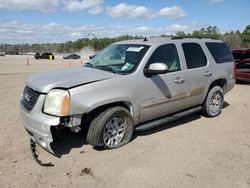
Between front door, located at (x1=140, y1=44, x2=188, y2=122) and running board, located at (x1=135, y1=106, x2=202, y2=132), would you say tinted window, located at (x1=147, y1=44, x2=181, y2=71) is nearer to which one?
front door, located at (x1=140, y1=44, x2=188, y2=122)

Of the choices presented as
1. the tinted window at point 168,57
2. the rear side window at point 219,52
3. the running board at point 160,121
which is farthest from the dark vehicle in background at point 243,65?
the tinted window at point 168,57

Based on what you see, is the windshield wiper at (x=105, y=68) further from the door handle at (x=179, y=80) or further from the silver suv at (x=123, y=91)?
the door handle at (x=179, y=80)

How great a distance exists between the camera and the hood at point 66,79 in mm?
3977

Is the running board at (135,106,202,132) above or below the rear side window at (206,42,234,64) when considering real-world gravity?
below

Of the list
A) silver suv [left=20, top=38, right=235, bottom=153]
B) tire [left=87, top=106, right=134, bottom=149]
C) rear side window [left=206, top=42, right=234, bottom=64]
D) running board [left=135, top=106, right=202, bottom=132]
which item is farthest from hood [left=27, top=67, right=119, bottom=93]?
rear side window [left=206, top=42, right=234, bottom=64]

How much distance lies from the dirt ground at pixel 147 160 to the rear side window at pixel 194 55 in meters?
1.34

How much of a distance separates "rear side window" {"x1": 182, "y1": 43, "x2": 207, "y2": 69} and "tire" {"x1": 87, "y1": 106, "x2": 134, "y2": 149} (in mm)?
1907

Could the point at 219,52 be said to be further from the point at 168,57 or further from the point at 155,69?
the point at 155,69

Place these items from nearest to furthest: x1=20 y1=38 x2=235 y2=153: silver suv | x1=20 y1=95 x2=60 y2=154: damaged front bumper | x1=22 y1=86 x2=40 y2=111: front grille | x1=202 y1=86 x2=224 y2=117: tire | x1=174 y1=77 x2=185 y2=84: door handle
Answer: x1=20 y1=95 x2=60 y2=154: damaged front bumper, x1=20 y1=38 x2=235 y2=153: silver suv, x1=22 y1=86 x2=40 y2=111: front grille, x1=174 y1=77 x2=185 y2=84: door handle, x1=202 y1=86 x2=224 y2=117: tire

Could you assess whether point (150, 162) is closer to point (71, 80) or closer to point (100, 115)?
point (100, 115)

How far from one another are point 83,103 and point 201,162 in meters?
2.02

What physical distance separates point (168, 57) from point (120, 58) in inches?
36.7

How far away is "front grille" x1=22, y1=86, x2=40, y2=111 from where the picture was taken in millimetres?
4084

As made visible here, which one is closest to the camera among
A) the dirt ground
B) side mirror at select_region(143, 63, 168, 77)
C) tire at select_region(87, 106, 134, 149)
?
the dirt ground
